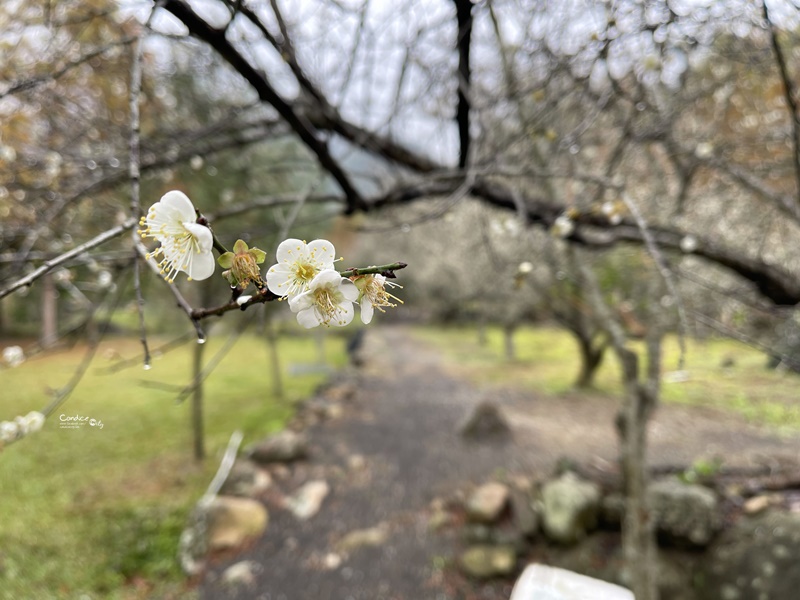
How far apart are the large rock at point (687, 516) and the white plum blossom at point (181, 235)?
3.17 m

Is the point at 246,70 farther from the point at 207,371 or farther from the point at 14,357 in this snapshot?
the point at 14,357

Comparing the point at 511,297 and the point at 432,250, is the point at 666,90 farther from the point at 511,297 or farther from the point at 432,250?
the point at 432,250

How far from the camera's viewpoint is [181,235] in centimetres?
69

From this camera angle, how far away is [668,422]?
5.84m

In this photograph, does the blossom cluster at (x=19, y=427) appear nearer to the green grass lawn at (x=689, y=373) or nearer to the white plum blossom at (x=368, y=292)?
the white plum blossom at (x=368, y=292)

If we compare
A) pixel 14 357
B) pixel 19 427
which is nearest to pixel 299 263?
pixel 19 427

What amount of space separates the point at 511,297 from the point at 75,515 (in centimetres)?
766

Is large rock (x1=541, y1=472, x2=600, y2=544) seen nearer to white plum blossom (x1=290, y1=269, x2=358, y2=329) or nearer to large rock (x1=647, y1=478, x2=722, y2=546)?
large rock (x1=647, y1=478, x2=722, y2=546)

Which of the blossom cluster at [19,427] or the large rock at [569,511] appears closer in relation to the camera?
the blossom cluster at [19,427]

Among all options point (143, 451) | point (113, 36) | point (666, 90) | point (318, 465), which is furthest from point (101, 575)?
point (666, 90)

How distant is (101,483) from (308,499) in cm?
181

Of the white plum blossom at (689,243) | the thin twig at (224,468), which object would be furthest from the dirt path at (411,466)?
the white plum blossom at (689,243)

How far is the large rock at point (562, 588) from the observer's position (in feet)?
3.49

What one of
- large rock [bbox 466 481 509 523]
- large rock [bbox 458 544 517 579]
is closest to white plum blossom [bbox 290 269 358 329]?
large rock [bbox 458 544 517 579]
